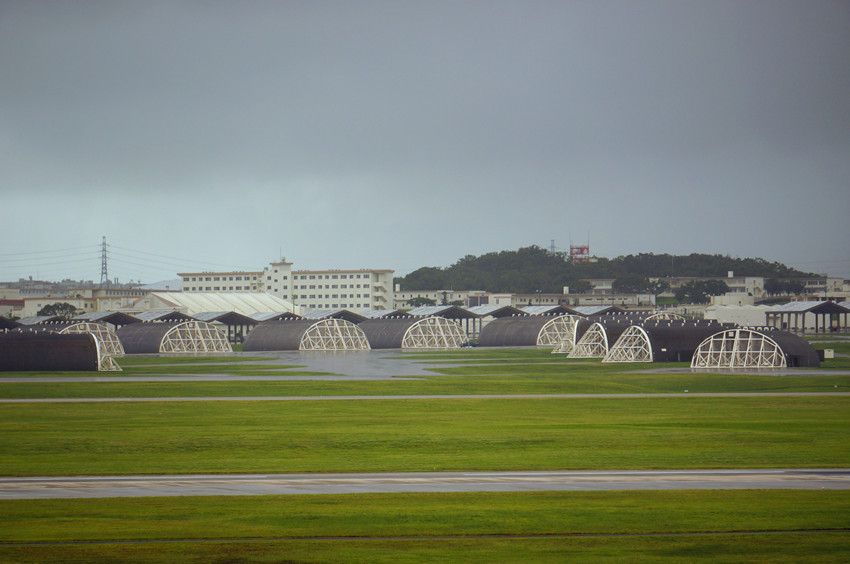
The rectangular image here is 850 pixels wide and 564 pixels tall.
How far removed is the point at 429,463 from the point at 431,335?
10481 centimetres

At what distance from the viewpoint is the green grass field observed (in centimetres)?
1966

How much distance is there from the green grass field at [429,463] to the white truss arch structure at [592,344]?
114 ft

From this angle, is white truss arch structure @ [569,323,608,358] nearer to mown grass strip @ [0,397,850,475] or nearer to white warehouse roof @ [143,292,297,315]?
mown grass strip @ [0,397,850,475]

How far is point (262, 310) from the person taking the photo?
643 feet

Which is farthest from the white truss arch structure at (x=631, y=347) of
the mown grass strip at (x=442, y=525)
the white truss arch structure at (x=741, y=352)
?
the mown grass strip at (x=442, y=525)

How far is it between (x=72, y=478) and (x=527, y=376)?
154ft

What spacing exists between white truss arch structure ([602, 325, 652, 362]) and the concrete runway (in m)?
60.6

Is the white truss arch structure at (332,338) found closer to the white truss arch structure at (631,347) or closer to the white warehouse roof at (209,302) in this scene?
the white truss arch structure at (631,347)

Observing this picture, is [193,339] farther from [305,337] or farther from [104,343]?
[305,337]

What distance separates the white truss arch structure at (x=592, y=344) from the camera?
97688mm

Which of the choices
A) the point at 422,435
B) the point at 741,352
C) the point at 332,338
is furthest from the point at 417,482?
the point at 332,338

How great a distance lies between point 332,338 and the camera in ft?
416

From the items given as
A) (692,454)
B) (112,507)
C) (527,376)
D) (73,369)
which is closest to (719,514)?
(692,454)

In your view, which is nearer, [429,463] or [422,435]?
[429,463]
